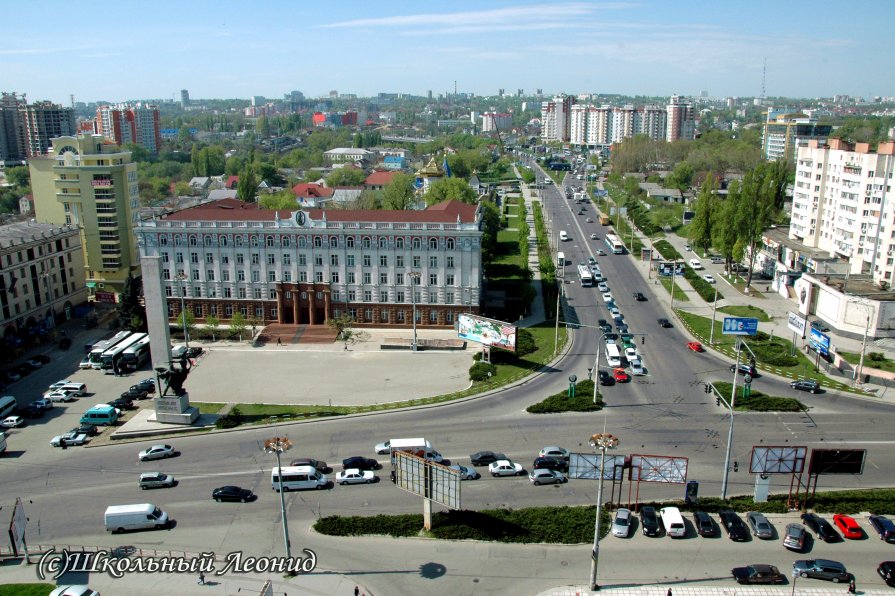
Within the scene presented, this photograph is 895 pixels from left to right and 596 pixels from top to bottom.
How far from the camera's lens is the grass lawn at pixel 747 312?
238 feet

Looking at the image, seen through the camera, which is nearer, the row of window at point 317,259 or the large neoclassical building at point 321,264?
the large neoclassical building at point 321,264

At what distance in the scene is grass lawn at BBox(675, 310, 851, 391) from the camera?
57000mm

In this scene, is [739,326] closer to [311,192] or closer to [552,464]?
[552,464]

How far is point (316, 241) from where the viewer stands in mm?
71375

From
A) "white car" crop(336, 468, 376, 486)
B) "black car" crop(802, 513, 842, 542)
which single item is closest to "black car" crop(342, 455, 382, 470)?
"white car" crop(336, 468, 376, 486)

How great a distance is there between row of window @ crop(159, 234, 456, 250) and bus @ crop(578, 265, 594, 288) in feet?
82.6

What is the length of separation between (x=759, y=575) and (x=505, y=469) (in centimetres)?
1461

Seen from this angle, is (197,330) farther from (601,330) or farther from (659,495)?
(659,495)

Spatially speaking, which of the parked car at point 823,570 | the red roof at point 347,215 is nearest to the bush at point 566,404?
the parked car at point 823,570

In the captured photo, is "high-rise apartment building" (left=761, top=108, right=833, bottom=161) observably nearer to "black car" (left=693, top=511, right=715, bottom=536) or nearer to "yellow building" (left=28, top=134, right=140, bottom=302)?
"yellow building" (left=28, top=134, right=140, bottom=302)

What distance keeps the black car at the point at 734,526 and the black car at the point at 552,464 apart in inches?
355

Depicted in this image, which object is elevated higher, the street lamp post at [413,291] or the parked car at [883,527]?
the street lamp post at [413,291]

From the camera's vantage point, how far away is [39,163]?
87625 millimetres

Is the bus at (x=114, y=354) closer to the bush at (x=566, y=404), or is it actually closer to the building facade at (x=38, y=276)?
the building facade at (x=38, y=276)
